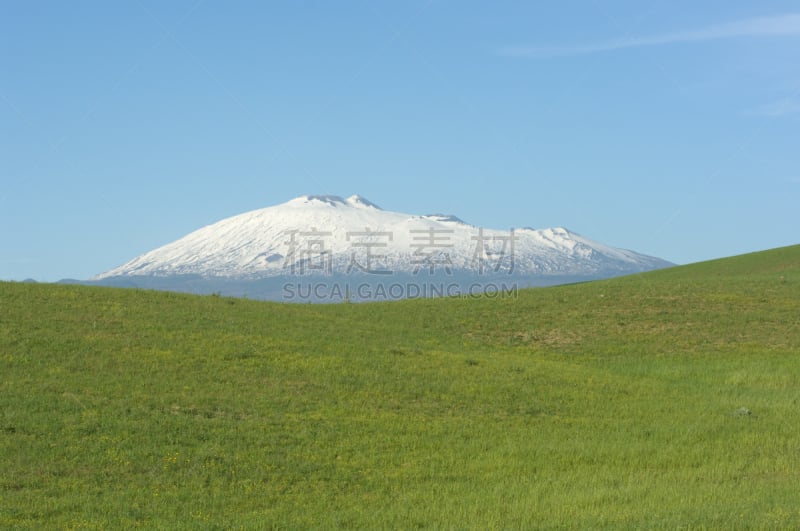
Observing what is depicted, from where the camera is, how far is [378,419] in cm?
2502

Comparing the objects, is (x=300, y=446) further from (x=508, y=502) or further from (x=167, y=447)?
(x=508, y=502)

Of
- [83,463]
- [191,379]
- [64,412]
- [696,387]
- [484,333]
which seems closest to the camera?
[83,463]

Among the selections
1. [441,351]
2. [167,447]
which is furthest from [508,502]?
[441,351]

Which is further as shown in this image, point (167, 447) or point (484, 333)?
point (484, 333)

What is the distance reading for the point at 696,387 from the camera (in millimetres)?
32375

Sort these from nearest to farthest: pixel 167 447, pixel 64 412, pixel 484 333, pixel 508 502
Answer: pixel 508 502 < pixel 167 447 < pixel 64 412 < pixel 484 333

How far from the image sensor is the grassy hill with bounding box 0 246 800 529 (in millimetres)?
16828

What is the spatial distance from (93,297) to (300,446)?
2452 centimetres

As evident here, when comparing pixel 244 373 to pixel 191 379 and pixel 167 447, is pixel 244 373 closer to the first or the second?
pixel 191 379

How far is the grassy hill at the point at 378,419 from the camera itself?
1683 cm

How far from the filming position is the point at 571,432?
24.4 meters

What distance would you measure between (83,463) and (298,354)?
1439 centimetres

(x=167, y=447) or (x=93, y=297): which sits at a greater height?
(x=93, y=297)

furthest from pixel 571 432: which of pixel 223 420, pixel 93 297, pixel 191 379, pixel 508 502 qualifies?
pixel 93 297
